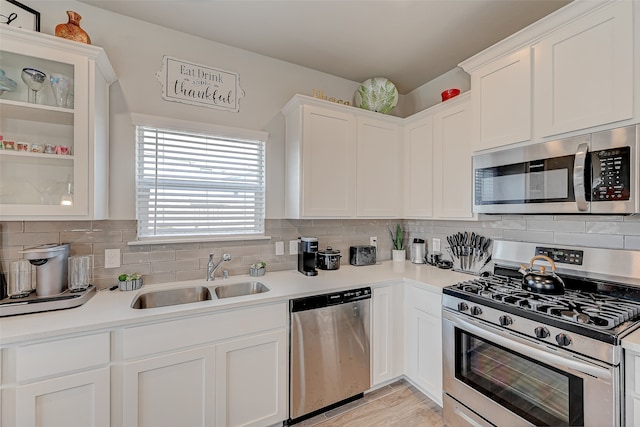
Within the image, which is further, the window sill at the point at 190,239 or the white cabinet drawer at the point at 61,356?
the window sill at the point at 190,239

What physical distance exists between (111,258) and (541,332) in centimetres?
259

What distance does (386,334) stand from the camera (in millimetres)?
2199

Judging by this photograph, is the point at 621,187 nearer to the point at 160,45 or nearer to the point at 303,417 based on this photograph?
→ the point at 303,417

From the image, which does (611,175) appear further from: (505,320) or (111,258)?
(111,258)

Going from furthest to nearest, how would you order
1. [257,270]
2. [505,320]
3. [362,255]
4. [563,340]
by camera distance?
[362,255] → [257,270] → [505,320] → [563,340]

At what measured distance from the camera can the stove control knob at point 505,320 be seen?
4.87ft

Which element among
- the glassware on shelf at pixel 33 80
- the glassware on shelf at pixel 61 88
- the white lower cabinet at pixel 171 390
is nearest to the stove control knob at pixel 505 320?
the white lower cabinet at pixel 171 390

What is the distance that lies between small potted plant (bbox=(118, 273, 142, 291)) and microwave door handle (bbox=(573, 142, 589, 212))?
274cm

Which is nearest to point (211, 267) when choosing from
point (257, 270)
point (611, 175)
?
point (257, 270)

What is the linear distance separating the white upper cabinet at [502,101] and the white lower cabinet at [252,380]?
195cm

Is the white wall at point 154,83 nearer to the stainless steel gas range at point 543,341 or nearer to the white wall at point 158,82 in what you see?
the white wall at point 158,82

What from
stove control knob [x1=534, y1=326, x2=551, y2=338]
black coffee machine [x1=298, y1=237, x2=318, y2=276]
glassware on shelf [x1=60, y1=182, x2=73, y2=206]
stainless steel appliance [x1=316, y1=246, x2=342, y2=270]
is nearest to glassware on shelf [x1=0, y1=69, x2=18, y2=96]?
glassware on shelf [x1=60, y1=182, x2=73, y2=206]

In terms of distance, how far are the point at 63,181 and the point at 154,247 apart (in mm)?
669

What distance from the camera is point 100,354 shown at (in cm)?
136
